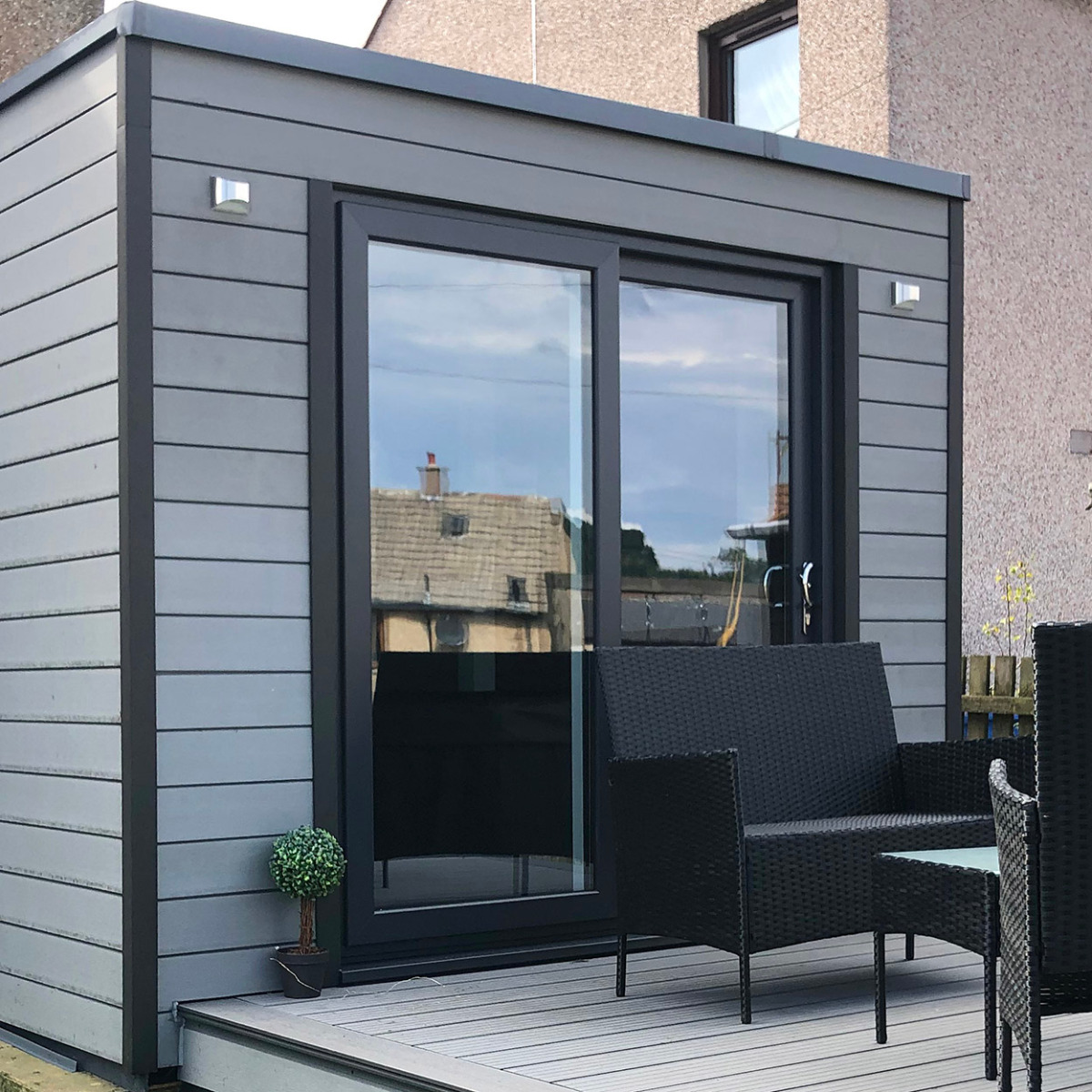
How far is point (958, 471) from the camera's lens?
4.83 m

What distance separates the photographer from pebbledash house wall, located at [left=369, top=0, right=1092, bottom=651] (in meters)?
7.66

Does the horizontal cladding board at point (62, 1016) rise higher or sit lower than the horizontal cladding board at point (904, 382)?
lower

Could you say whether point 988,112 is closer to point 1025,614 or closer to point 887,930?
point 1025,614

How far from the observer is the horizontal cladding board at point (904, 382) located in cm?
464

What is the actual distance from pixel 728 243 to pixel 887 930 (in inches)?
81.5

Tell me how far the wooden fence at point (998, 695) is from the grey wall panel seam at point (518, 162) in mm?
2383

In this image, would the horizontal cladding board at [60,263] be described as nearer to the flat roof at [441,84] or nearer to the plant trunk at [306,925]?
the flat roof at [441,84]

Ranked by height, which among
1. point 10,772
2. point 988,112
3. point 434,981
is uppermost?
point 988,112

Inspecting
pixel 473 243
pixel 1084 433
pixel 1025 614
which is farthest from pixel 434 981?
pixel 1084 433

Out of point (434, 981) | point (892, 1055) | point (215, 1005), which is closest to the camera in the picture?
point (892, 1055)

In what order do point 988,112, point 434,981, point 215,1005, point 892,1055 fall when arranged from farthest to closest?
point 988,112 → point 434,981 → point 215,1005 → point 892,1055

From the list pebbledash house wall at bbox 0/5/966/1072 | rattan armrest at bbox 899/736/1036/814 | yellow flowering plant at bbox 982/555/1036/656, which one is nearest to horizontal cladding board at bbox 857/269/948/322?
pebbledash house wall at bbox 0/5/966/1072

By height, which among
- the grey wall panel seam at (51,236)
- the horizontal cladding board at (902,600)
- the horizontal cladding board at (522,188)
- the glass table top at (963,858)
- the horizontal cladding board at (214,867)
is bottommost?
the horizontal cladding board at (214,867)

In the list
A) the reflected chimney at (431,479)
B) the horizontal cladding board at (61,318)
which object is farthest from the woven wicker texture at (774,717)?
the horizontal cladding board at (61,318)
